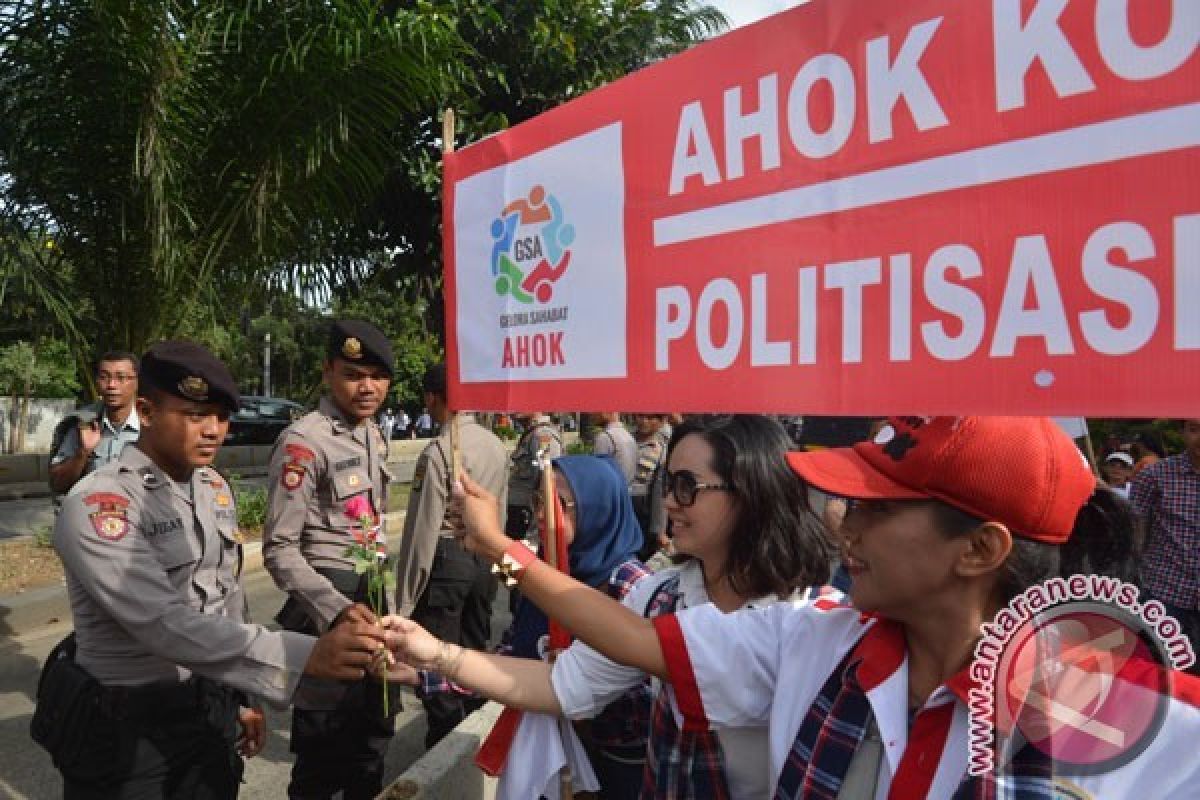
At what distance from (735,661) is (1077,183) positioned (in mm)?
927

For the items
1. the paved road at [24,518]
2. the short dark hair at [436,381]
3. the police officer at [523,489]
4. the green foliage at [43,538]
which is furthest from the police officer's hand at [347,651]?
the paved road at [24,518]

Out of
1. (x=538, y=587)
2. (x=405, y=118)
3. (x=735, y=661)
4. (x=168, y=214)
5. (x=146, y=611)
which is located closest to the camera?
(x=735, y=661)

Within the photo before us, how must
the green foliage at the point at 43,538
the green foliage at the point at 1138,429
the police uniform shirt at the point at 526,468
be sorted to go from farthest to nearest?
the green foliage at the point at 1138,429 → the green foliage at the point at 43,538 → the police uniform shirt at the point at 526,468

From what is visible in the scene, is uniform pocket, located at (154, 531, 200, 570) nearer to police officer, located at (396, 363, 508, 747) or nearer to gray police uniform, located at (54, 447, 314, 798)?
gray police uniform, located at (54, 447, 314, 798)

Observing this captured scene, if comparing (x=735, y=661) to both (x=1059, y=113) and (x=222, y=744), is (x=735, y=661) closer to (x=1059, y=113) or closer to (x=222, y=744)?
(x=1059, y=113)

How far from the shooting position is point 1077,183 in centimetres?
99

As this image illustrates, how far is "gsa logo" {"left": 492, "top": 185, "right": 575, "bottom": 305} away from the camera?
166cm

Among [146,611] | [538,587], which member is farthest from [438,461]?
[538,587]

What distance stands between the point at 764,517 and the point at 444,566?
2138 mm

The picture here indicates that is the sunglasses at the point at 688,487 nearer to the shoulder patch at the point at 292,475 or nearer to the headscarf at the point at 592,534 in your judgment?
the headscarf at the point at 592,534

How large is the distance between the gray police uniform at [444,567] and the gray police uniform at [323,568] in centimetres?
36

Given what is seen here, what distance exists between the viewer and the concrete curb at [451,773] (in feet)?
7.87

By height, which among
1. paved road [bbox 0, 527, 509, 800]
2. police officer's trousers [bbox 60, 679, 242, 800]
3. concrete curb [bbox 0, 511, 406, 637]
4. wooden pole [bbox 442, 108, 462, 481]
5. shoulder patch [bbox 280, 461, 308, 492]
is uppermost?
wooden pole [bbox 442, 108, 462, 481]

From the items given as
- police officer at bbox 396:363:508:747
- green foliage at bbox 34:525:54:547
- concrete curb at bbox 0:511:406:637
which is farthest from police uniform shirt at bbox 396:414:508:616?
green foliage at bbox 34:525:54:547
